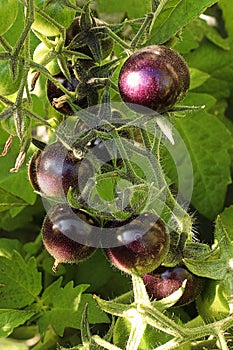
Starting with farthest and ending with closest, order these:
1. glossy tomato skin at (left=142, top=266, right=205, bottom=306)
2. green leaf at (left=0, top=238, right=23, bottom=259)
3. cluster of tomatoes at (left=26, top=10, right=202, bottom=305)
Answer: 1. green leaf at (left=0, top=238, right=23, bottom=259)
2. glossy tomato skin at (left=142, top=266, right=205, bottom=306)
3. cluster of tomatoes at (left=26, top=10, right=202, bottom=305)

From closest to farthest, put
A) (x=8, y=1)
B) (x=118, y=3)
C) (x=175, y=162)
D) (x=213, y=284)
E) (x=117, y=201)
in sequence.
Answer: (x=8, y=1) < (x=117, y=201) < (x=213, y=284) < (x=175, y=162) < (x=118, y=3)

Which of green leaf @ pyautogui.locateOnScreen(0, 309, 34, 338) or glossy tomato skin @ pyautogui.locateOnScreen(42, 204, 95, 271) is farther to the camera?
green leaf @ pyautogui.locateOnScreen(0, 309, 34, 338)

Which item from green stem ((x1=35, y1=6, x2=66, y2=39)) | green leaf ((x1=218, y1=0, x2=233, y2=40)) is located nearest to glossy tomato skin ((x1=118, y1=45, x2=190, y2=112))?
green stem ((x1=35, y1=6, x2=66, y2=39))

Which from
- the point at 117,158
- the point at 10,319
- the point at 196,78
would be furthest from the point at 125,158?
the point at 196,78

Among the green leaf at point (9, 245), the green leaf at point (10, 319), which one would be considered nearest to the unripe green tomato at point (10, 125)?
the green leaf at point (10, 319)

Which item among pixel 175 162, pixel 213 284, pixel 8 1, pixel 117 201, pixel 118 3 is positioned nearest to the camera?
pixel 8 1

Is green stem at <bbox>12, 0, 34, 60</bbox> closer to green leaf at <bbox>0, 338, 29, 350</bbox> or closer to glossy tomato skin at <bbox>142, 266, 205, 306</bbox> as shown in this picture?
glossy tomato skin at <bbox>142, 266, 205, 306</bbox>

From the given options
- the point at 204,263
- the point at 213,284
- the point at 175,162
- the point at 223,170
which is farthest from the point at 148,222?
the point at 223,170

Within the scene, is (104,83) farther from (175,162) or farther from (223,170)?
(223,170)
